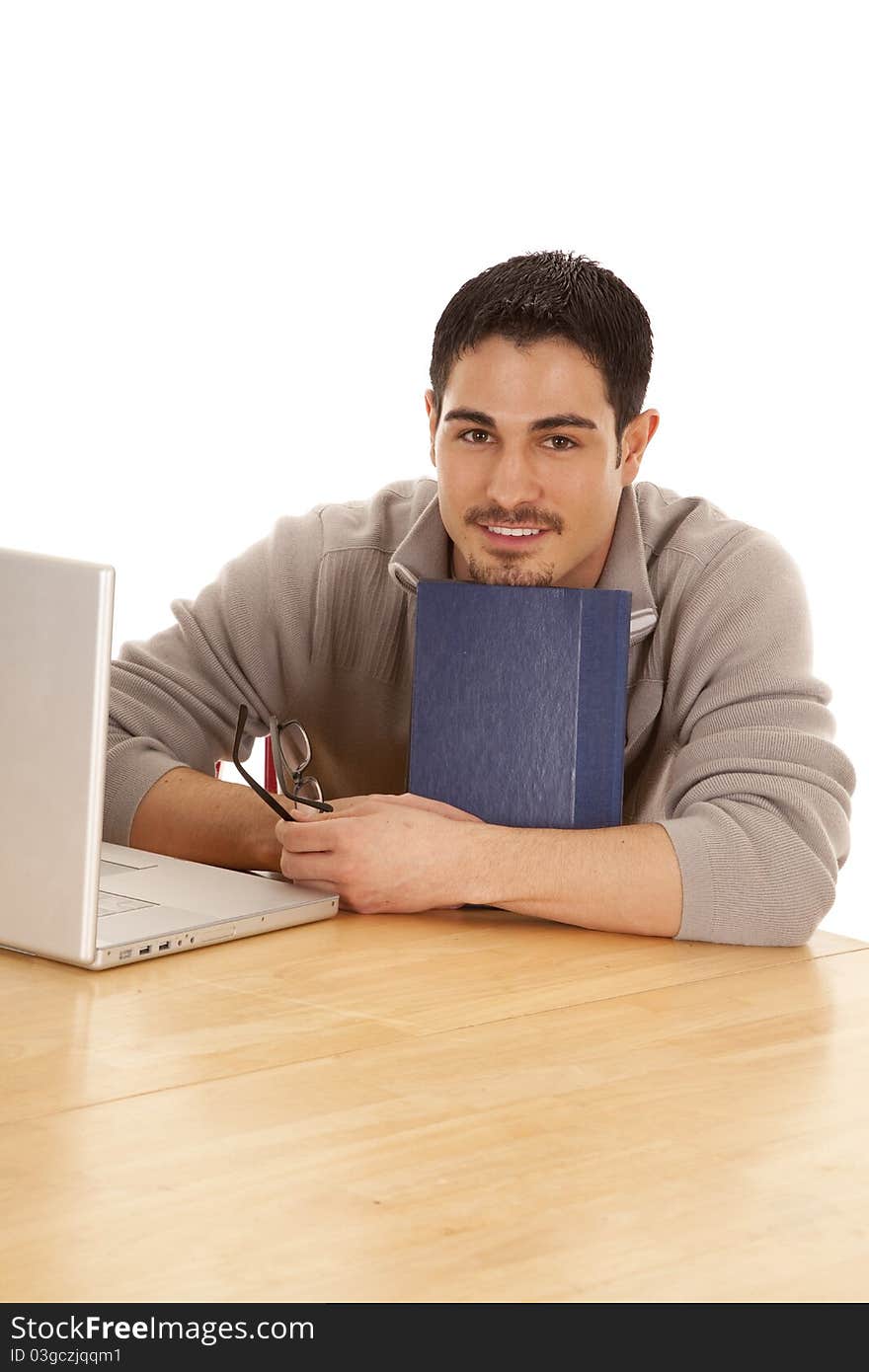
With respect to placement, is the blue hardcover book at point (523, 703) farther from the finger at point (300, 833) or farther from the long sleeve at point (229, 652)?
the long sleeve at point (229, 652)

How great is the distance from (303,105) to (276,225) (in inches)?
10.4

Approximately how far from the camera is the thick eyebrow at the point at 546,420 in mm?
1789

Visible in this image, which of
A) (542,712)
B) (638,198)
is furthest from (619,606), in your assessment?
(638,198)

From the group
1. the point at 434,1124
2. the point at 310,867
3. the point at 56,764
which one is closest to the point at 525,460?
the point at 310,867

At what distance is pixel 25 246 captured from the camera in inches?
151

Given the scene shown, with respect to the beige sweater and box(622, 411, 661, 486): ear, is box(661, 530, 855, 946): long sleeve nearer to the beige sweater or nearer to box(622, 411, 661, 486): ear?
the beige sweater

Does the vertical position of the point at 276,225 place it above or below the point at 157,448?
above

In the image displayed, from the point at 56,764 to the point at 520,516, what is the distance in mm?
721

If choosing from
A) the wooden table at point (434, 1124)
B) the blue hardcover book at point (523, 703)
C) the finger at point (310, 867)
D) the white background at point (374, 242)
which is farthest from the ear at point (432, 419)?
the white background at point (374, 242)

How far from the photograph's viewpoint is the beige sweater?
1.56m

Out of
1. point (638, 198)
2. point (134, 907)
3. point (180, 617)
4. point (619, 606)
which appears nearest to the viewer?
point (134, 907)

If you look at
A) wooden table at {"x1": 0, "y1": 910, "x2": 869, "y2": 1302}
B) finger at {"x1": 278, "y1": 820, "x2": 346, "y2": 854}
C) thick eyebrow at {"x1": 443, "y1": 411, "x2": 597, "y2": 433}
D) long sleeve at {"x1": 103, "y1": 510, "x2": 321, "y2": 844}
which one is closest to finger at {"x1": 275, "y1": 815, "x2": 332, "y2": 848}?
finger at {"x1": 278, "y1": 820, "x2": 346, "y2": 854}

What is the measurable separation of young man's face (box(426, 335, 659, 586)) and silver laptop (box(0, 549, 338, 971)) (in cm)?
64
